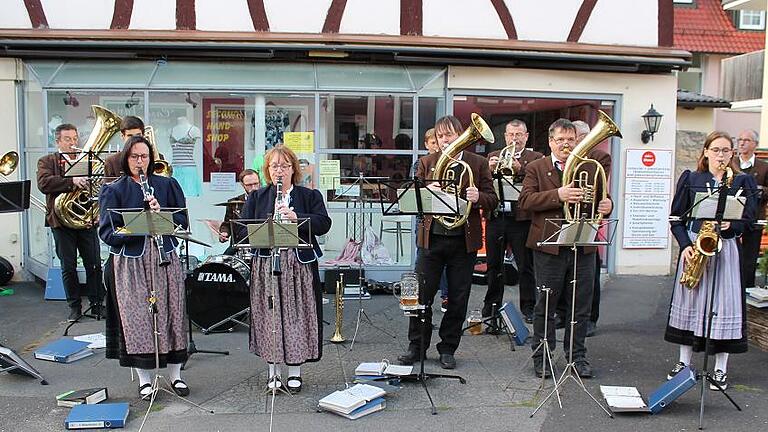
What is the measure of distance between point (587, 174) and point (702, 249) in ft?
3.13

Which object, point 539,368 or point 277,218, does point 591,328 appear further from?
point 277,218

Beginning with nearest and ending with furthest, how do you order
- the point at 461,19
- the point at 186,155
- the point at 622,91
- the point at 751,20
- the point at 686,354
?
the point at 686,354 < the point at 461,19 < the point at 186,155 < the point at 622,91 < the point at 751,20

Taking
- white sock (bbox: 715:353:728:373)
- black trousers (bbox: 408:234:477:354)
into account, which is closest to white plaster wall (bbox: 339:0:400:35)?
black trousers (bbox: 408:234:477:354)

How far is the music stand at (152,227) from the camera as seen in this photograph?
449cm

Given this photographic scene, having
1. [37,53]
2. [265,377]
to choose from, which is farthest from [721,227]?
[37,53]

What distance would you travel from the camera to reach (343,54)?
29.4 feet

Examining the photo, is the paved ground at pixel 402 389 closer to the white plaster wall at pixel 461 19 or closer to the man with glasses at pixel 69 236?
the man with glasses at pixel 69 236

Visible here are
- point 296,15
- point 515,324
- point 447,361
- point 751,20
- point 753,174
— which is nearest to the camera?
point 447,361

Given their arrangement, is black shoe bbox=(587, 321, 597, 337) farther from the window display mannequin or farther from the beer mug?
the window display mannequin

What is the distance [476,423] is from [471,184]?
175 centimetres

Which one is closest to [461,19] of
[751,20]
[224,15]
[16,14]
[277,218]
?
[224,15]

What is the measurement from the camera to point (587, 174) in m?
5.18

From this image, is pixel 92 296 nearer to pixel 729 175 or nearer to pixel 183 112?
pixel 183 112

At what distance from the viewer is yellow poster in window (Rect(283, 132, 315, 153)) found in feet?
30.5
